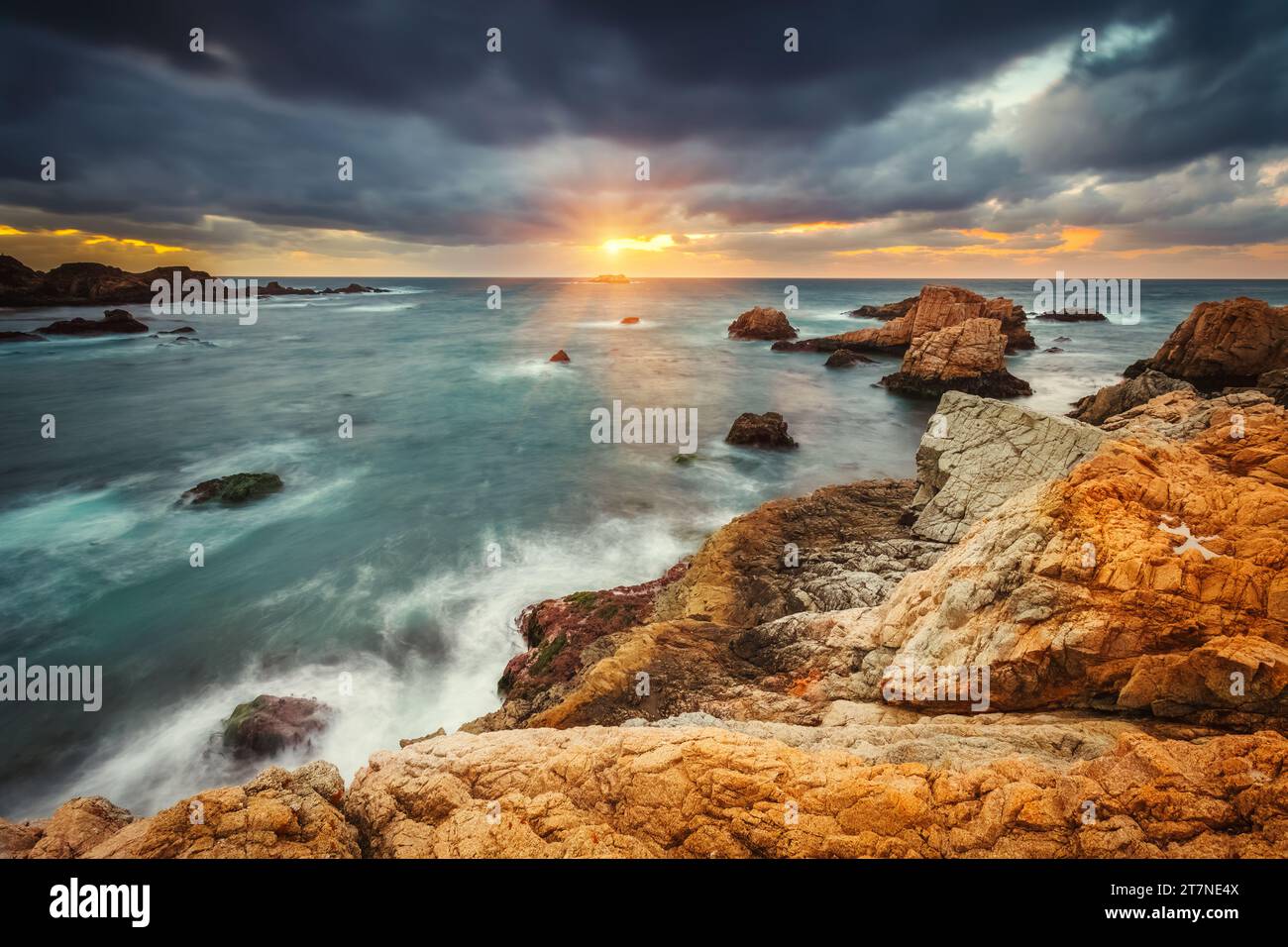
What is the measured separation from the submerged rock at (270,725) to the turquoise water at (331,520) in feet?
1.33

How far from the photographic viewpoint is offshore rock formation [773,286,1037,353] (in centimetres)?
4831

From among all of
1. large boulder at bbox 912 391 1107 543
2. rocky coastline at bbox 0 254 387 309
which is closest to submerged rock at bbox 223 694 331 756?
large boulder at bbox 912 391 1107 543

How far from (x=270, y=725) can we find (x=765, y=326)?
65328 mm

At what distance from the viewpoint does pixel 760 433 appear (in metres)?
27.2

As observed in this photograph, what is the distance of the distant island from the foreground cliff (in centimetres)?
12000

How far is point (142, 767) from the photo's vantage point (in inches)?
404

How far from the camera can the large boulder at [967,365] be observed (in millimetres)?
37812

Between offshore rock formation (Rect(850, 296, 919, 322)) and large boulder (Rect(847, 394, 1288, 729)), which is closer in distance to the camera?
large boulder (Rect(847, 394, 1288, 729))

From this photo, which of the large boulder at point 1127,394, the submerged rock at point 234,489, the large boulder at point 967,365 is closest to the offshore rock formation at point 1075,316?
the large boulder at point 967,365

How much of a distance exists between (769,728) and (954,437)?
11.1 meters

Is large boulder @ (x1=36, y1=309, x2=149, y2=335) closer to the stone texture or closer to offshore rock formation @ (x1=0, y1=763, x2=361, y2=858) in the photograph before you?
offshore rock formation @ (x1=0, y1=763, x2=361, y2=858)

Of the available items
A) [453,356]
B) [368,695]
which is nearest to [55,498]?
[368,695]

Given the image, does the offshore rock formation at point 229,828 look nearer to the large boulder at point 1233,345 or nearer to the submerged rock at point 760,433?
the submerged rock at point 760,433

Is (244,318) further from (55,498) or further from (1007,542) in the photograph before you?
(1007,542)
